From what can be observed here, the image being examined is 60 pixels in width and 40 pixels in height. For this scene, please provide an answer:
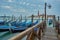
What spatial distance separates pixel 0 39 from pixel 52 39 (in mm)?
8829

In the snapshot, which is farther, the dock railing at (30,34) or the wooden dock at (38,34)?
the wooden dock at (38,34)

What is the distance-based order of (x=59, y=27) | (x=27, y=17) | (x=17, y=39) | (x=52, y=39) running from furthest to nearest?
(x=27, y=17) < (x=59, y=27) < (x=52, y=39) < (x=17, y=39)

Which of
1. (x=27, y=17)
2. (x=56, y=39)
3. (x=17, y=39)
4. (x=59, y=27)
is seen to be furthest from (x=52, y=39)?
(x=27, y=17)

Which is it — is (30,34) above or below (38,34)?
above

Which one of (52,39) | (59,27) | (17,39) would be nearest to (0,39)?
(59,27)

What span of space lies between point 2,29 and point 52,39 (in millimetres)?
12427

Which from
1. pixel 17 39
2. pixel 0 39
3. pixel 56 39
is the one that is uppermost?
pixel 17 39

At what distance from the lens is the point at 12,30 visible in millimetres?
17828

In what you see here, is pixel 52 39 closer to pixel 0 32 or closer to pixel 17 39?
pixel 17 39

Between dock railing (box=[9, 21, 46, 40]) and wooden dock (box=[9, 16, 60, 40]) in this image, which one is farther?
wooden dock (box=[9, 16, 60, 40])

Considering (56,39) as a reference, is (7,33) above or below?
below

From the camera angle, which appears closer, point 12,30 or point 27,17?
Answer: point 12,30

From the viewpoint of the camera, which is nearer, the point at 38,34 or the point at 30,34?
the point at 30,34

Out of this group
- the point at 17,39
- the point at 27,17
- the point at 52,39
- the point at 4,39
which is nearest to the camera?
the point at 17,39
